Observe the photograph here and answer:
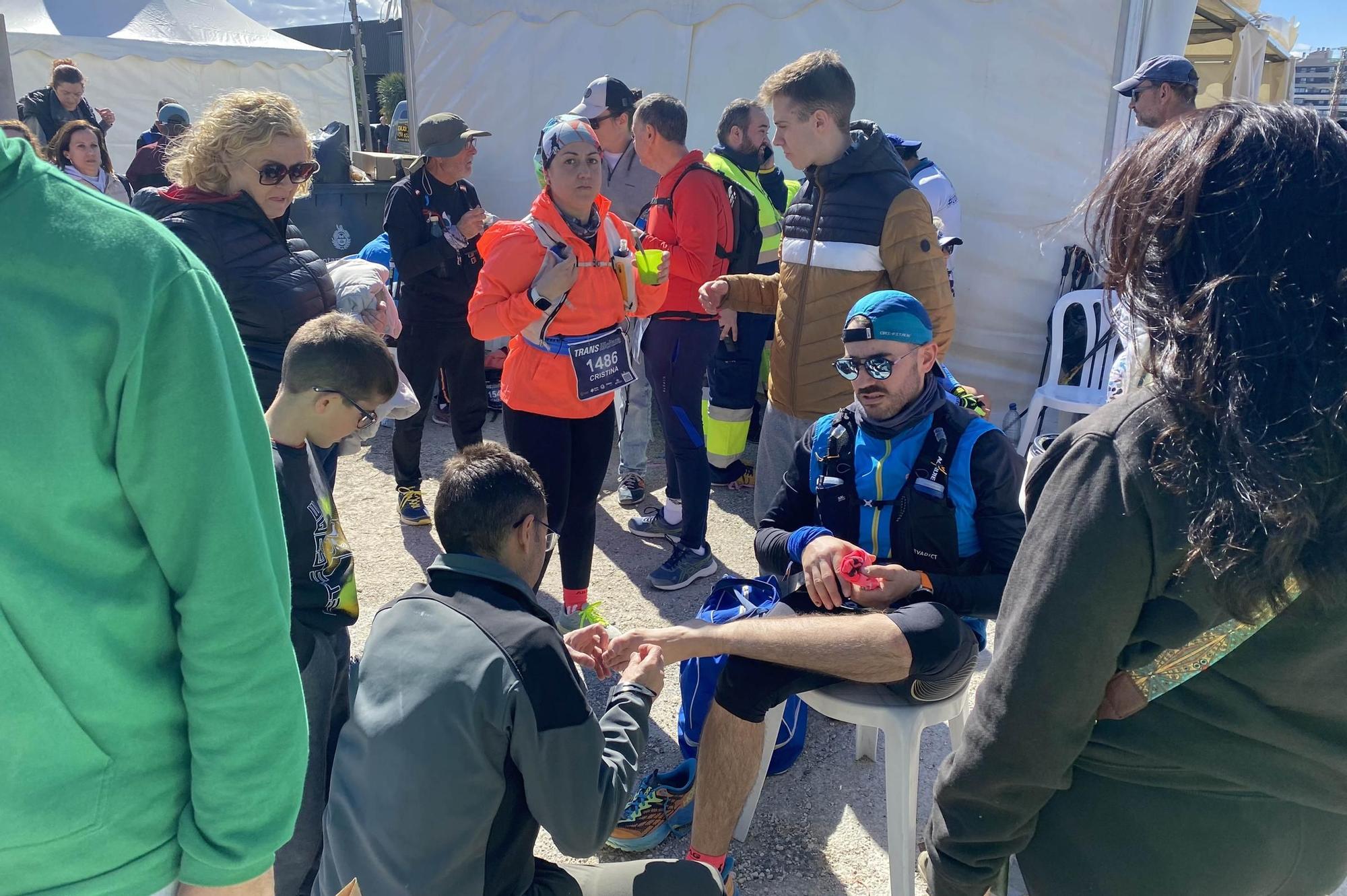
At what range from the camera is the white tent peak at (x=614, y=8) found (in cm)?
641

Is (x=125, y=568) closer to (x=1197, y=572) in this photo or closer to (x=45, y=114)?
(x=1197, y=572)

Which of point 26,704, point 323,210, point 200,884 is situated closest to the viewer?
point 26,704

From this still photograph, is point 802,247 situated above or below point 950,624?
above

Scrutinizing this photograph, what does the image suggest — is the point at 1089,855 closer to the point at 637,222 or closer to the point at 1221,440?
the point at 1221,440

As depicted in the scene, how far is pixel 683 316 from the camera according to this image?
14.2 feet

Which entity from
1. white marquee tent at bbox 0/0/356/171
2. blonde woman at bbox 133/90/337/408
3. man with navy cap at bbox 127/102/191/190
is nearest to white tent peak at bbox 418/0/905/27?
man with navy cap at bbox 127/102/191/190

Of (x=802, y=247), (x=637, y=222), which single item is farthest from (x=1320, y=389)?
Result: (x=637, y=222)

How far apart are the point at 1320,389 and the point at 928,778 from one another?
2280 mm

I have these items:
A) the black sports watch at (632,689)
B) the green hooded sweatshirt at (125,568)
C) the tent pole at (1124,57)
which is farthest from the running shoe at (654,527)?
the green hooded sweatshirt at (125,568)

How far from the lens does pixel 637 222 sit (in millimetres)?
5078

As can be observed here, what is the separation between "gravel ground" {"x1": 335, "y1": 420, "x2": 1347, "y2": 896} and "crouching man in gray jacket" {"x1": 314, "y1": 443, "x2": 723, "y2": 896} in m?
1.01

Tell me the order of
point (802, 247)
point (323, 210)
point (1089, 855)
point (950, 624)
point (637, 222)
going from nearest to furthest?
point (1089, 855)
point (950, 624)
point (802, 247)
point (637, 222)
point (323, 210)

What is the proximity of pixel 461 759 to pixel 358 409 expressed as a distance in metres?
1.14

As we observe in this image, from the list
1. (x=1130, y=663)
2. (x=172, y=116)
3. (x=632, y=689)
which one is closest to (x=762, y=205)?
(x=632, y=689)
